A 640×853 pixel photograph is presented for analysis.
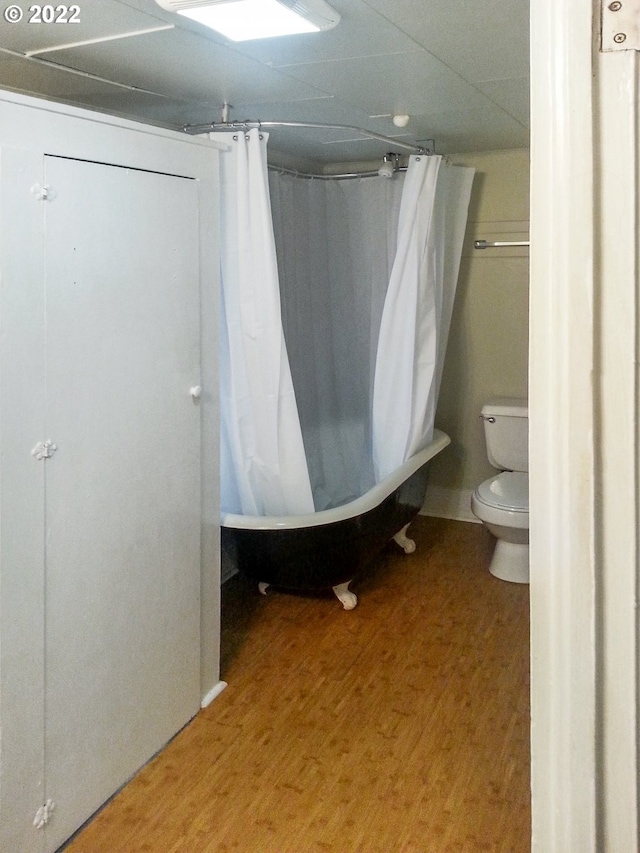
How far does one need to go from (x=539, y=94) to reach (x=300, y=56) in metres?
1.46

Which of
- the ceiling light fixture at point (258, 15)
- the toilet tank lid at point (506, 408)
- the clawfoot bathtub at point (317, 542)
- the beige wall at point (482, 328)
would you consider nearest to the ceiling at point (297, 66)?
the ceiling light fixture at point (258, 15)

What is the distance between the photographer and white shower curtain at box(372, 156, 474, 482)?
11.2ft

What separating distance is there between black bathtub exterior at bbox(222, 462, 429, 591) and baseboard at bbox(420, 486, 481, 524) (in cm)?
119

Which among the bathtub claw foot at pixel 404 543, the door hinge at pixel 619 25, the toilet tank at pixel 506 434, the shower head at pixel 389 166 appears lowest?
the bathtub claw foot at pixel 404 543

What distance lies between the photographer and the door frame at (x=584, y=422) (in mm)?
684

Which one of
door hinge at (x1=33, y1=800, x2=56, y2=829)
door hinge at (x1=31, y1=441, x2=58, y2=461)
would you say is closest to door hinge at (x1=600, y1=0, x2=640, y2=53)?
door hinge at (x1=31, y1=441, x2=58, y2=461)

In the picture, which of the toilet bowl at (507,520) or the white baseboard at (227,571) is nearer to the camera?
the toilet bowl at (507,520)

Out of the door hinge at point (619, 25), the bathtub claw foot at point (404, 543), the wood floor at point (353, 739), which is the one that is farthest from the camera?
the bathtub claw foot at point (404, 543)

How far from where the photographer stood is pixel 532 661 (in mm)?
754

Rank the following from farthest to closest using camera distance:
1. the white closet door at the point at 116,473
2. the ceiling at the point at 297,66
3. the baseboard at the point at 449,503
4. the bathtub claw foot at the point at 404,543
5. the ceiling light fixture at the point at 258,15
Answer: the baseboard at the point at 449,503 → the bathtub claw foot at the point at 404,543 → the white closet door at the point at 116,473 → the ceiling at the point at 297,66 → the ceiling light fixture at the point at 258,15

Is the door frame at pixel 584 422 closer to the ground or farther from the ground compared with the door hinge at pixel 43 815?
farther from the ground

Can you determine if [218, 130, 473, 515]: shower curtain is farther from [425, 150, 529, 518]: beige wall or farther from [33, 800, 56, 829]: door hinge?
[33, 800, 56, 829]: door hinge

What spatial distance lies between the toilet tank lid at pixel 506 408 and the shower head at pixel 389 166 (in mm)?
1285

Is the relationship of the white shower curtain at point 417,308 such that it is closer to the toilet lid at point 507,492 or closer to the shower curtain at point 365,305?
the shower curtain at point 365,305
